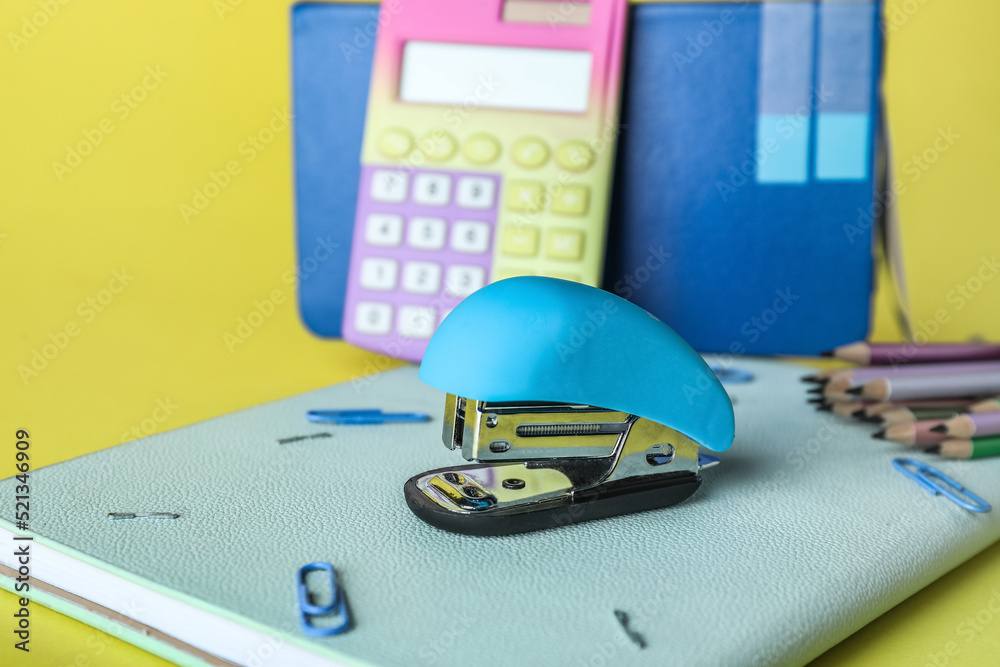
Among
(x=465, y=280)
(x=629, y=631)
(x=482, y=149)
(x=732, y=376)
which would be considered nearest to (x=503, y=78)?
(x=482, y=149)

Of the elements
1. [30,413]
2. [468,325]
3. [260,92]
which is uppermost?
[260,92]

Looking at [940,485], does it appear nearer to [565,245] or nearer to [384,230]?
[565,245]

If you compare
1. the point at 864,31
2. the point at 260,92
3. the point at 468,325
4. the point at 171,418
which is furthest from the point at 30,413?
the point at 864,31

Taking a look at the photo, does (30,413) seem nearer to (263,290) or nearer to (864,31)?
(263,290)

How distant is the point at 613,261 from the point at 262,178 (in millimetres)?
498

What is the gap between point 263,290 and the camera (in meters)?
1.02

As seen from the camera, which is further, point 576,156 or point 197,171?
point 197,171

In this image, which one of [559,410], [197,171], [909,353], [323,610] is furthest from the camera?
[197,171]

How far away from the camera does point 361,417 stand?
0.59 metres

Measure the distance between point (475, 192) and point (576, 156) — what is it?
0.29 feet

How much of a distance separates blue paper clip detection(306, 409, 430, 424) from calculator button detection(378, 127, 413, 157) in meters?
0.28

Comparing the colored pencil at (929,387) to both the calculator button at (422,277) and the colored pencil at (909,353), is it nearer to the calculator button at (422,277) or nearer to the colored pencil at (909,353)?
the colored pencil at (909,353)

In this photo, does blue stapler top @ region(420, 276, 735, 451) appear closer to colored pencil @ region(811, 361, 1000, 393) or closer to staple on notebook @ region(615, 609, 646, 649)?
staple on notebook @ region(615, 609, 646, 649)

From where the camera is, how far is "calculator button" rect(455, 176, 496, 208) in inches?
31.1
